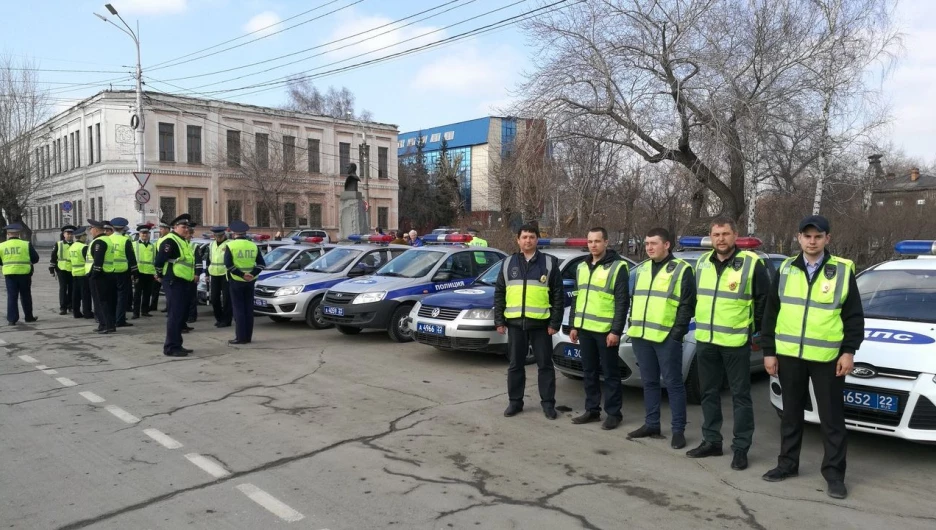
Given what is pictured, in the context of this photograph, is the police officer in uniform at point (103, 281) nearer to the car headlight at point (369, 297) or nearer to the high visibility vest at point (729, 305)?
the car headlight at point (369, 297)

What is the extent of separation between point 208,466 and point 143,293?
10173 millimetres

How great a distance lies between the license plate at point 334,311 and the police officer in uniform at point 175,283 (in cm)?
205

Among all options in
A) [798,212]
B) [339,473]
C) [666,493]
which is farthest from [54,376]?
[798,212]

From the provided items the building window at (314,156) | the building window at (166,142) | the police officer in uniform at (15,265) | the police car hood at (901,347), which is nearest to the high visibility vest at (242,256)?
the police officer in uniform at (15,265)

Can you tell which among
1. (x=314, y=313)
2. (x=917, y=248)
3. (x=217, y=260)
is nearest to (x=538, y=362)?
(x=917, y=248)

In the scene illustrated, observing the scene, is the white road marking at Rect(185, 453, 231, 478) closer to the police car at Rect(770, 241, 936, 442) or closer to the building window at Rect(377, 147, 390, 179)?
the police car at Rect(770, 241, 936, 442)

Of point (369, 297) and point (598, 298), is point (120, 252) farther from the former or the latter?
point (598, 298)

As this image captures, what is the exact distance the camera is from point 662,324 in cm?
573

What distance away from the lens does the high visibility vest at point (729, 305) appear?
5.27 metres

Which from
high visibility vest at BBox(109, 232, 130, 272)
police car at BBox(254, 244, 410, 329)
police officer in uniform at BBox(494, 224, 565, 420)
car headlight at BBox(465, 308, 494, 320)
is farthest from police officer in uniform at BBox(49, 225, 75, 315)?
police officer in uniform at BBox(494, 224, 565, 420)

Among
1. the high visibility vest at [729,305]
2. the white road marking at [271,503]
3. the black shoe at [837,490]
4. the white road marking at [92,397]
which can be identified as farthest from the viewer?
the white road marking at [92,397]

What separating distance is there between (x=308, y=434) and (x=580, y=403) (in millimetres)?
2917

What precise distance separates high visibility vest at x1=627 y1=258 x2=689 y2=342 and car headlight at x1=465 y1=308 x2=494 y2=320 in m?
3.16

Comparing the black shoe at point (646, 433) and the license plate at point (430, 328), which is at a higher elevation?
the license plate at point (430, 328)
